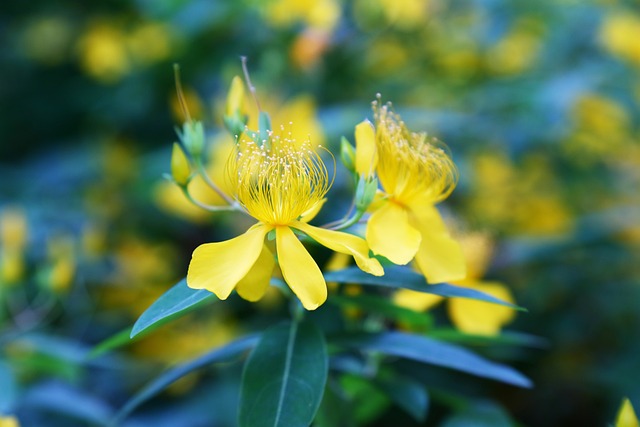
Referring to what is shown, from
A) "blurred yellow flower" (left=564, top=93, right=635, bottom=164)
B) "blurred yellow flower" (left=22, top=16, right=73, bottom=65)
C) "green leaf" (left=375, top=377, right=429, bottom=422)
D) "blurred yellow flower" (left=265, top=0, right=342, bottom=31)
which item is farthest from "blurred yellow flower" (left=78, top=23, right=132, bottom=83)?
"green leaf" (left=375, top=377, right=429, bottom=422)

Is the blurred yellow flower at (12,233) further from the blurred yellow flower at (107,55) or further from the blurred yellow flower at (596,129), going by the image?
the blurred yellow flower at (596,129)

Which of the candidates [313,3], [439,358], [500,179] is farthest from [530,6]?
[439,358]

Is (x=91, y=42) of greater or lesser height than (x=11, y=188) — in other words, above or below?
above

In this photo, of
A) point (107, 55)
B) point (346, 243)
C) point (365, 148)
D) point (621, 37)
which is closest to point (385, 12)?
point (621, 37)

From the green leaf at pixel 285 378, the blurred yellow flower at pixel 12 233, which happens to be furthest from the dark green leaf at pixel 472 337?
the blurred yellow flower at pixel 12 233

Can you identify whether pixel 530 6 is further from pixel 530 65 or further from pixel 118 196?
pixel 118 196

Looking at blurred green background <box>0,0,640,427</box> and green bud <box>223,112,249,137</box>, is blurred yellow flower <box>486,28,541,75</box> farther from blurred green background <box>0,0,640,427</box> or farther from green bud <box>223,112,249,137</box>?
green bud <box>223,112,249,137</box>
